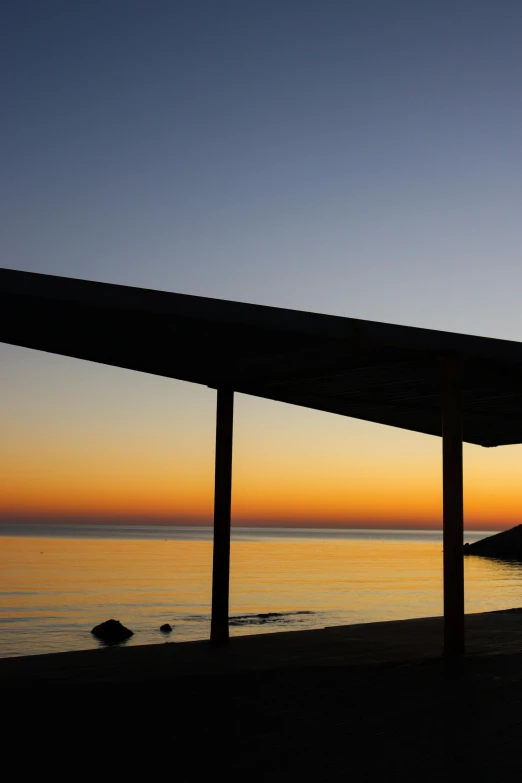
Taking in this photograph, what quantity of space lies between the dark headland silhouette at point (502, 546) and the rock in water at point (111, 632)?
72.9m

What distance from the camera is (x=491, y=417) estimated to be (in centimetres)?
1305

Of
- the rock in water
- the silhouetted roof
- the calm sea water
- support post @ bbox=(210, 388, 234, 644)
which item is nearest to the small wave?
the calm sea water

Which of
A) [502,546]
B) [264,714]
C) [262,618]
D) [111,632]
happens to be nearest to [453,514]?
[264,714]

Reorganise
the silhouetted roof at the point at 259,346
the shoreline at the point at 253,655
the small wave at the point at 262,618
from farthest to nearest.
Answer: the small wave at the point at 262,618
the shoreline at the point at 253,655
the silhouetted roof at the point at 259,346

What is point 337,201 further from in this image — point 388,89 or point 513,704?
point 513,704

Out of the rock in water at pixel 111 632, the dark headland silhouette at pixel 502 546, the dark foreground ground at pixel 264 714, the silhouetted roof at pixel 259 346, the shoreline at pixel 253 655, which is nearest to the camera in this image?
the dark foreground ground at pixel 264 714

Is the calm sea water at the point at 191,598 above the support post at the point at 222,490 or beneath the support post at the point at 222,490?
beneath

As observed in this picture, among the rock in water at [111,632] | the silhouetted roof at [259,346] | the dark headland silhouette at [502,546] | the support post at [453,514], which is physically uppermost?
the silhouetted roof at [259,346]

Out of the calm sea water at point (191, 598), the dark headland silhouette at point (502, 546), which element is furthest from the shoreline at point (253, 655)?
the dark headland silhouette at point (502, 546)

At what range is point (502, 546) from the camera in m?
95.2

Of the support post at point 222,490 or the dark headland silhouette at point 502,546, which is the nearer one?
the support post at point 222,490

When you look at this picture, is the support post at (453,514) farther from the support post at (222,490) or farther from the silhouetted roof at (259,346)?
the support post at (222,490)

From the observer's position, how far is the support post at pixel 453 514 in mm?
9273

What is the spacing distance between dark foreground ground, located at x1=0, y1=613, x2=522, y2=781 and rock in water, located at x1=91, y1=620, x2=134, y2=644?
16.5 m
